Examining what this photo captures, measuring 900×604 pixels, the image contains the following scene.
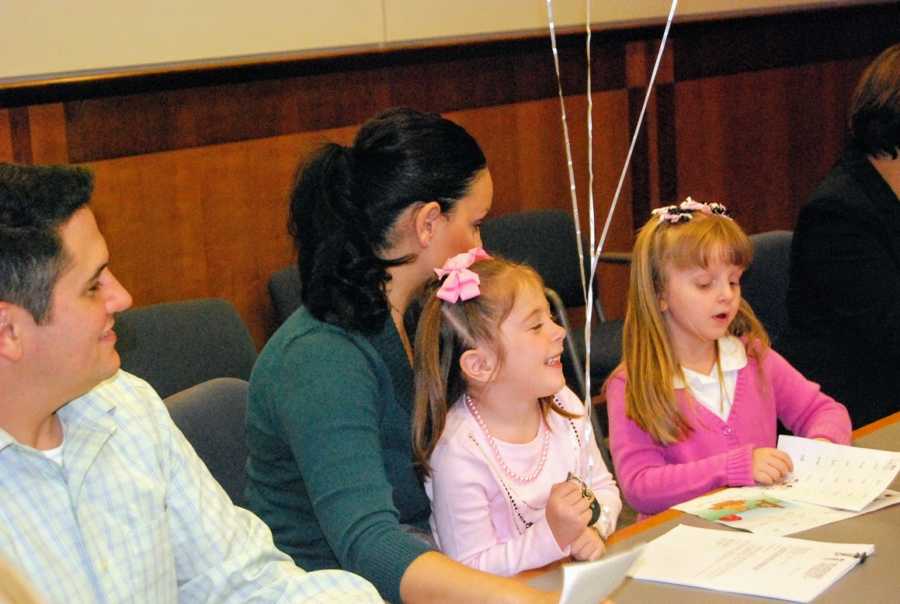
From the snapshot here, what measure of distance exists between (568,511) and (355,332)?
49 centimetres

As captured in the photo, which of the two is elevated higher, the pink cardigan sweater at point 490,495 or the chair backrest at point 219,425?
the chair backrest at point 219,425

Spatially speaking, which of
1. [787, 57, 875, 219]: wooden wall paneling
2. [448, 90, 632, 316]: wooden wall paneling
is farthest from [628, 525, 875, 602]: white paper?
[787, 57, 875, 219]: wooden wall paneling

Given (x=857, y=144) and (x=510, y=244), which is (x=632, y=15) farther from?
(x=857, y=144)

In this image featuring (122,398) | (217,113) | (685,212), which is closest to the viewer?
(122,398)

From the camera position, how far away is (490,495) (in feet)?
7.18

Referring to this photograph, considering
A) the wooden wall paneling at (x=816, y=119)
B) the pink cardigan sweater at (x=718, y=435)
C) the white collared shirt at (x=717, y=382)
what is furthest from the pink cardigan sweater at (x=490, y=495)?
the wooden wall paneling at (x=816, y=119)

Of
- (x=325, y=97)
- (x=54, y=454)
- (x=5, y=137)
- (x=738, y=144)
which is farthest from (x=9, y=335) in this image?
(x=738, y=144)

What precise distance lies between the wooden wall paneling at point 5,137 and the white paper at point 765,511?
6.72 feet

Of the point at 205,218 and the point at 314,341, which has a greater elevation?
the point at 205,218

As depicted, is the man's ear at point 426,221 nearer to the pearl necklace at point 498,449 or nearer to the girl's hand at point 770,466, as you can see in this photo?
the pearl necklace at point 498,449

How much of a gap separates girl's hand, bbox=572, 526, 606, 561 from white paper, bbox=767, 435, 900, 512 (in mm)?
399

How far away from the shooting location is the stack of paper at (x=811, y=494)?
2100mm

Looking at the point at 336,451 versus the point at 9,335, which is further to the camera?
the point at 336,451

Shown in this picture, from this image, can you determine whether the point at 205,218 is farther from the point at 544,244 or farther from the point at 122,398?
the point at 122,398
